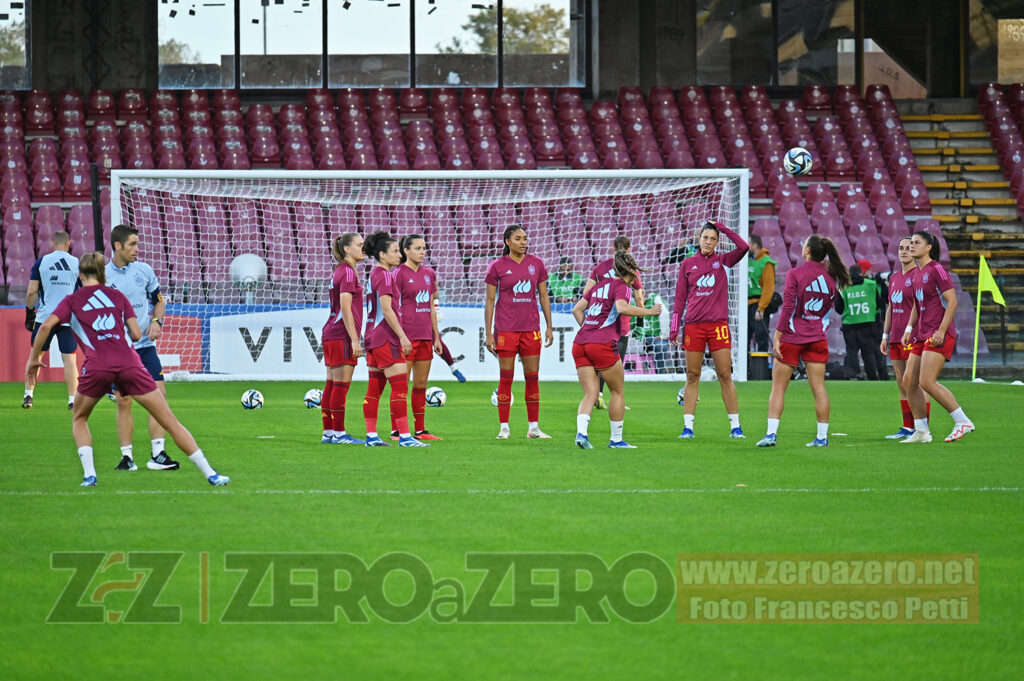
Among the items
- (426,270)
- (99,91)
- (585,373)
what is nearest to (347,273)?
(426,270)

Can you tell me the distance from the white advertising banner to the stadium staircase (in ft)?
29.2

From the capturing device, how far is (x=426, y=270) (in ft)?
38.1

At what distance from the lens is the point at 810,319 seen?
10844mm

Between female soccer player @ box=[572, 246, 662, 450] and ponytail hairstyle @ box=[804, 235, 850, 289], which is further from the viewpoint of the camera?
ponytail hairstyle @ box=[804, 235, 850, 289]

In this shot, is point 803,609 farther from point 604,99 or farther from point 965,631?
point 604,99

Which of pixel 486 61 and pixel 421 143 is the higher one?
A: pixel 486 61

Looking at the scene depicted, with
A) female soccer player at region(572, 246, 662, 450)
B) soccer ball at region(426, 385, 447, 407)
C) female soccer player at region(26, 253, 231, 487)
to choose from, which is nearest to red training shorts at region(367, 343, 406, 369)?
female soccer player at region(572, 246, 662, 450)

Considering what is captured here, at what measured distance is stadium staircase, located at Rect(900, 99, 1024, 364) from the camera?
78.2ft

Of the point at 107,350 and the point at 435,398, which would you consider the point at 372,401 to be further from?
the point at 435,398

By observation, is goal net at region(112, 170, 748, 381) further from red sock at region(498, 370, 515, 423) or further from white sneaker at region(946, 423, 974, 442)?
red sock at region(498, 370, 515, 423)

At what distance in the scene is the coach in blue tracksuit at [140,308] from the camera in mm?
9289

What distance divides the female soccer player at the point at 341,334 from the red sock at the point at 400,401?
1.28ft

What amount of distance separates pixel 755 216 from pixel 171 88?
13296mm

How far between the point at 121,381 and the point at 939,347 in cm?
680
